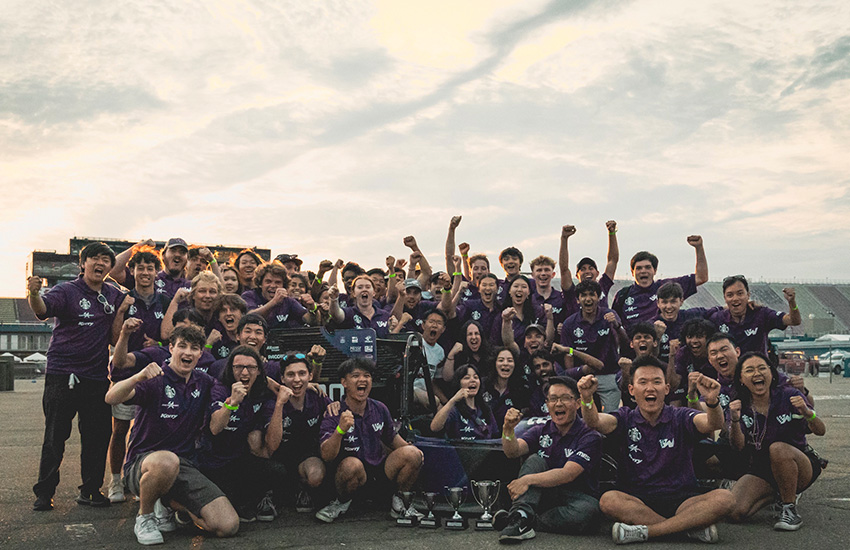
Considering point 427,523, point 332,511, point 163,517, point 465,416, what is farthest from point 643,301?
point 163,517

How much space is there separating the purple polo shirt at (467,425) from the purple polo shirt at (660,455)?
62.3 inches

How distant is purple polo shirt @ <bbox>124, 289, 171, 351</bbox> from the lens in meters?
7.32

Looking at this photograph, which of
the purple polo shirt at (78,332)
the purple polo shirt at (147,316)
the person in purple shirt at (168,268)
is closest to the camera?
the purple polo shirt at (78,332)

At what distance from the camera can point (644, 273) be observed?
8.47m

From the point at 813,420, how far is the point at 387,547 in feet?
12.3

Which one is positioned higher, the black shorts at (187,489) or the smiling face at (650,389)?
the smiling face at (650,389)

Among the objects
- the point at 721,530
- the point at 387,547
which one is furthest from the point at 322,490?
the point at 721,530

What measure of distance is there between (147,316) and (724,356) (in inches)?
222

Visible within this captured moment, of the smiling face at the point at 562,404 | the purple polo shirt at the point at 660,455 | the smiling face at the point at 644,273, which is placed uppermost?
the smiling face at the point at 644,273

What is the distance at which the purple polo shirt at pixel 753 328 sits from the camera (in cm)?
757

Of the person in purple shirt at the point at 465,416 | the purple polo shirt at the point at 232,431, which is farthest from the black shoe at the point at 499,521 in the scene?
the purple polo shirt at the point at 232,431

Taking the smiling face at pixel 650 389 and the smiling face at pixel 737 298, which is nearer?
the smiling face at pixel 650 389

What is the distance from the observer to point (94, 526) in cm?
588

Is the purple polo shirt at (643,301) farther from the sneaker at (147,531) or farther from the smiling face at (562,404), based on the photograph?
the sneaker at (147,531)
